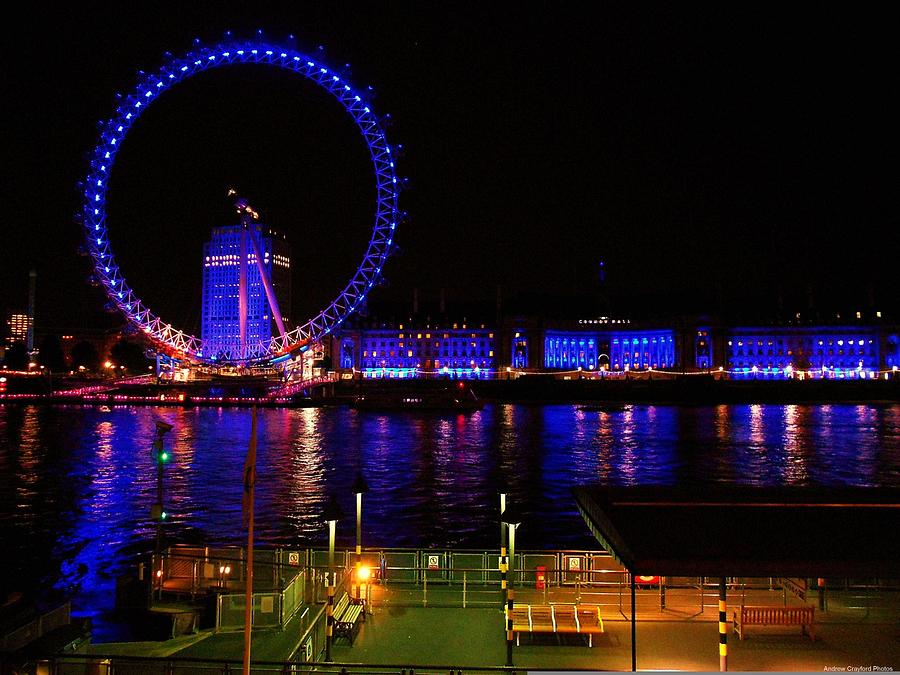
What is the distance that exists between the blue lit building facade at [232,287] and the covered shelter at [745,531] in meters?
147

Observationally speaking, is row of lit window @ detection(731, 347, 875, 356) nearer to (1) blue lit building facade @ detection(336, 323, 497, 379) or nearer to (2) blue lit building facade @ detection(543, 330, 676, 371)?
(2) blue lit building facade @ detection(543, 330, 676, 371)

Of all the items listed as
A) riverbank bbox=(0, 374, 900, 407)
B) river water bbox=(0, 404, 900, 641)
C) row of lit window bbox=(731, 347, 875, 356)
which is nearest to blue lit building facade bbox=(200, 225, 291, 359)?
riverbank bbox=(0, 374, 900, 407)

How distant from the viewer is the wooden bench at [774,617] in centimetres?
1124

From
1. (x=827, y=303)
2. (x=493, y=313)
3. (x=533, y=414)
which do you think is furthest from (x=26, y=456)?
(x=827, y=303)

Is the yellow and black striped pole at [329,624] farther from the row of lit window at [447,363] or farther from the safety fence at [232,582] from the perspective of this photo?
the row of lit window at [447,363]

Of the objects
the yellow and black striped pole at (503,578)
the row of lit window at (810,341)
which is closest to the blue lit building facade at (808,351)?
the row of lit window at (810,341)

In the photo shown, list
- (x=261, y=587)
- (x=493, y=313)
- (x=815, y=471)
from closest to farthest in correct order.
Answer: (x=261, y=587) → (x=815, y=471) → (x=493, y=313)

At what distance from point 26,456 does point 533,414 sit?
5220 cm

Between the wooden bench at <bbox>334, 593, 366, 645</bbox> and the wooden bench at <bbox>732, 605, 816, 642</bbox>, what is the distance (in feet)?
17.2

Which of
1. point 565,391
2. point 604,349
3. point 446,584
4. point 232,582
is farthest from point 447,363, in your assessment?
point 446,584

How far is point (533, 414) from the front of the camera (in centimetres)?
8700

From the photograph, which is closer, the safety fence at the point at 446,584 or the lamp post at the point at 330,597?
the lamp post at the point at 330,597

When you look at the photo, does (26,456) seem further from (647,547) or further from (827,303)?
(827,303)

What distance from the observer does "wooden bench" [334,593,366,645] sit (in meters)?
11.8
